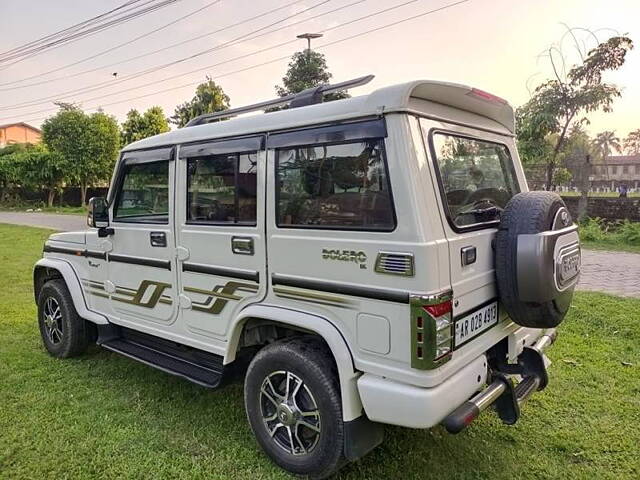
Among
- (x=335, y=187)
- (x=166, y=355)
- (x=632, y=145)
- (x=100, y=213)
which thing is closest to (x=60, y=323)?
(x=100, y=213)

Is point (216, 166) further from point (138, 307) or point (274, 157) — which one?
point (138, 307)

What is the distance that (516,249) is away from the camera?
261 cm

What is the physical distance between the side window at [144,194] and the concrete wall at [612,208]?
12616 mm

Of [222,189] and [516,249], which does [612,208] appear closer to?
[516,249]

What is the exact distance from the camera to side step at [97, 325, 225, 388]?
3.27 m

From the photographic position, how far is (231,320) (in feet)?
10.2

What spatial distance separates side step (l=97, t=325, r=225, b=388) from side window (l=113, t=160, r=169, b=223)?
98cm

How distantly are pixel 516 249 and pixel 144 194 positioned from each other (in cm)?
274

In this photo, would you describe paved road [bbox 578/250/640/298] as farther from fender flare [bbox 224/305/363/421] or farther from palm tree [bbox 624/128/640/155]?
palm tree [bbox 624/128/640/155]

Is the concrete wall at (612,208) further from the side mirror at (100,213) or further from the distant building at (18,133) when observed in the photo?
the distant building at (18,133)

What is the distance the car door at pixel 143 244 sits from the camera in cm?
353

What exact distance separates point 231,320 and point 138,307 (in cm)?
113

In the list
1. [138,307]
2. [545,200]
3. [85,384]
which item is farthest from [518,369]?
[85,384]

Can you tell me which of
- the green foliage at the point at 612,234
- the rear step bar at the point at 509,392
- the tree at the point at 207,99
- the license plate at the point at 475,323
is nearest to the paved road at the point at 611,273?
the green foliage at the point at 612,234
